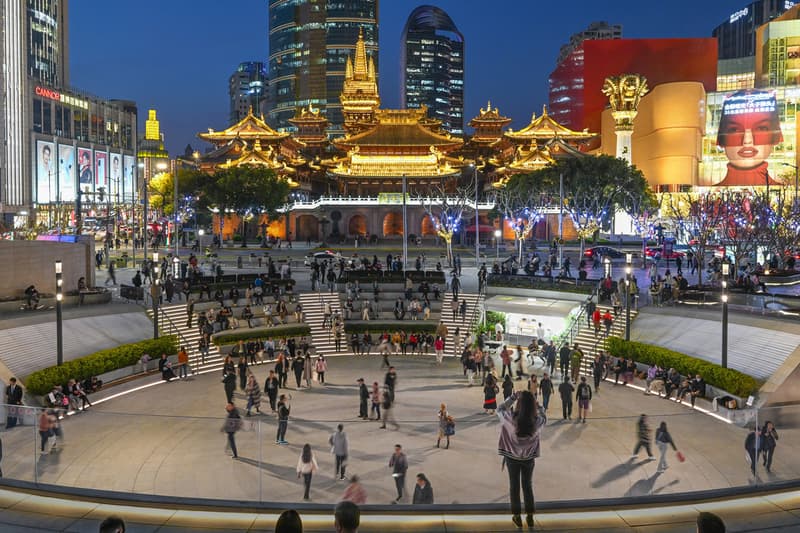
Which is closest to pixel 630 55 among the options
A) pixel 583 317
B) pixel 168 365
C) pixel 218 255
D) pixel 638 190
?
pixel 638 190

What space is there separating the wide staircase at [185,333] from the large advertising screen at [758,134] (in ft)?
264

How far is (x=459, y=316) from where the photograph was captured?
120ft

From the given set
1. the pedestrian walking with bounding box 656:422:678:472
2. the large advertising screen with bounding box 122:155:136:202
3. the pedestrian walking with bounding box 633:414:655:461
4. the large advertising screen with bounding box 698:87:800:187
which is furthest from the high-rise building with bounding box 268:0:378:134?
the pedestrian walking with bounding box 656:422:678:472

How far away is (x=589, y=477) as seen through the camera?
1277 cm

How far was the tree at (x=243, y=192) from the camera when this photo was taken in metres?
65.3

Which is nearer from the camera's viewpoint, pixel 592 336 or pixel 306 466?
pixel 306 466

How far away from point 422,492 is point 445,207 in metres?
45.1

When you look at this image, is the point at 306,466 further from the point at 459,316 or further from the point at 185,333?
the point at 459,316

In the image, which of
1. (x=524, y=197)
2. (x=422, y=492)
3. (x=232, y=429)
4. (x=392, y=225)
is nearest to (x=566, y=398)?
(x=422, y=492)

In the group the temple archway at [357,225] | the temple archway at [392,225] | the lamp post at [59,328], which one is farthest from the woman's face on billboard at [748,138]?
the lamp post at [59,328]

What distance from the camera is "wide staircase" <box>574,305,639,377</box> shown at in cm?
2930

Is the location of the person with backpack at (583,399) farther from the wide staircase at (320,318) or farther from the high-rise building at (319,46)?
the high-rise building at (319,46)

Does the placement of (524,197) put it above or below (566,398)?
above

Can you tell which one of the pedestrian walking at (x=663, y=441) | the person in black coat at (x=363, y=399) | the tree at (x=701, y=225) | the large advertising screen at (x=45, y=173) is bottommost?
the person in black coat at (x=363, y=399)
